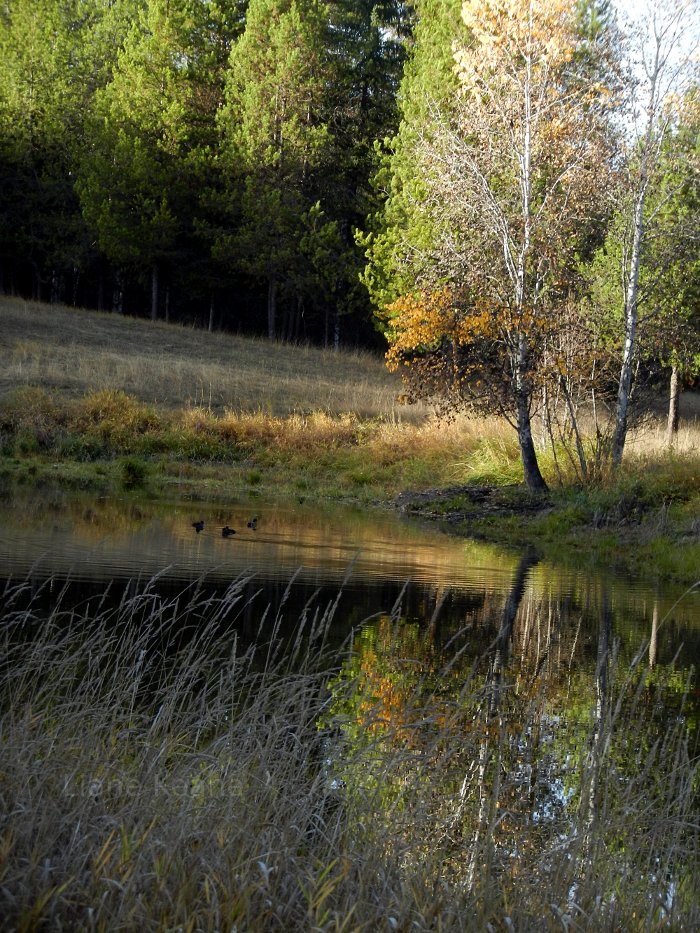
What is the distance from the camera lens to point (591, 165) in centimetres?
2245

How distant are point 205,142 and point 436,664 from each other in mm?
43892

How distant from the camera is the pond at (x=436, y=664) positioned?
5336 mm

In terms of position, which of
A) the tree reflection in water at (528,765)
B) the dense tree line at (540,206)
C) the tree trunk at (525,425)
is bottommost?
the tree reflection in water at (528,765)

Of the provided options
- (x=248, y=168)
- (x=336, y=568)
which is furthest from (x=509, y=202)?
(x=248, y=168)

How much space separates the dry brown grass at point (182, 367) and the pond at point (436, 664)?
11749 mm

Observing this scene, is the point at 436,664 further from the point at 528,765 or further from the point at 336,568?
the point at 336,568

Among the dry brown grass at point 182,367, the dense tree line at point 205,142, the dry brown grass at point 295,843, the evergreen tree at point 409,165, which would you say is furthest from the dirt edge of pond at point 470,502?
the dense tree line at point 205,142

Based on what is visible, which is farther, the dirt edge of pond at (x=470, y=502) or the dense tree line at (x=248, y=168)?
the dense tree line at (x=248, y=168)

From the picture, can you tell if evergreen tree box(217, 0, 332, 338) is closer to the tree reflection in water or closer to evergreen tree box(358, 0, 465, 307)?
evergreen tree box(358, 0, 465, 307)

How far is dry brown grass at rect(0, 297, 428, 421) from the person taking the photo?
109 feet

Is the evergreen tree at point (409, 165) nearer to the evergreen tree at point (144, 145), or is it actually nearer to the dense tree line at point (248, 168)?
the dense tree line at point (248, 168)

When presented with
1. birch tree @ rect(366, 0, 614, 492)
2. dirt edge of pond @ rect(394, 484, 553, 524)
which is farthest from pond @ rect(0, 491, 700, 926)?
birch tree @ rect(366, 0, 614, 492)

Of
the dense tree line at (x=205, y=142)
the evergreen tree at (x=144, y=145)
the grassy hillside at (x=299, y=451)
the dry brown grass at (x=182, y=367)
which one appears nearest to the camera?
the grassy hillside at (x=299, y=451)

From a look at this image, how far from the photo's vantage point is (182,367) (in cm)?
3703
